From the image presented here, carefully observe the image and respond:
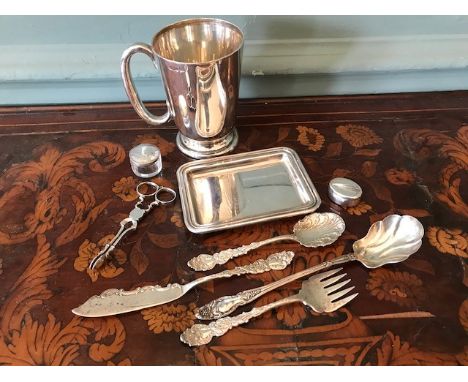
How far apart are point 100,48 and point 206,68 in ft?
0.78

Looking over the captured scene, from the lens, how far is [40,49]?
2.09 ft

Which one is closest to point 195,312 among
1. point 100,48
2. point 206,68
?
point 206,68

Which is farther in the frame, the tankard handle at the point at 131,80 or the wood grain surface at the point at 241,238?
the tankard handle at the point at 131,80

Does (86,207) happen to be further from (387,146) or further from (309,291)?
(387,146)

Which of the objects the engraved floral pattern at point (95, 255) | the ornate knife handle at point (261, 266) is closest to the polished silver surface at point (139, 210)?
the engraved floral pattern at point (95, 255)

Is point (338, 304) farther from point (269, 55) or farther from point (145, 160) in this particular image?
point (269, 55)

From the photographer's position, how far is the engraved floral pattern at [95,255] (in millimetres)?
447

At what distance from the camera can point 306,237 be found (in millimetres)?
478

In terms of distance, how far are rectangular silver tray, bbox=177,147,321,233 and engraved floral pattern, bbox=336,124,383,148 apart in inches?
3.8

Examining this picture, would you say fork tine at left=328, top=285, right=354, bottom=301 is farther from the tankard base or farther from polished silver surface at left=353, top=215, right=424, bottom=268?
the tankard base

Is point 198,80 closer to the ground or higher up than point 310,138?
higher up

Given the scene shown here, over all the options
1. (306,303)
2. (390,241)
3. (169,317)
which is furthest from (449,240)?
(169,317)

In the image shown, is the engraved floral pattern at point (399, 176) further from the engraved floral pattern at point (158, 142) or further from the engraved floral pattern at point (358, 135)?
the engraved floral pattern at point (158, 142)

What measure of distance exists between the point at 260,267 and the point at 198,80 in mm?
241
